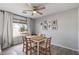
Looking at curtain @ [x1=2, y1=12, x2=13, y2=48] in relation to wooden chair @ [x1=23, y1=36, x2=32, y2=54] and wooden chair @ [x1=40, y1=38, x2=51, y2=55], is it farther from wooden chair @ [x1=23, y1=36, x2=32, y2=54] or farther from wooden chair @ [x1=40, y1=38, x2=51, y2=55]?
wooden chair @ [x1=40, y1=38, x2=51, y2=55]

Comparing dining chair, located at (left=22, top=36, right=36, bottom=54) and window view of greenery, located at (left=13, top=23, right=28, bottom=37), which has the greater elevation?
window view of greenery, located at (left=13, top=23, right=28, bottom=37)

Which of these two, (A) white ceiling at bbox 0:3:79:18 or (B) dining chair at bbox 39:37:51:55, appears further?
(B) dining chair at bbox 39:37:51:55

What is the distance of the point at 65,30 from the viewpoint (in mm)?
1642

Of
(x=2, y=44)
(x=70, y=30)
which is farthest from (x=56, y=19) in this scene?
(x=2, y=44)

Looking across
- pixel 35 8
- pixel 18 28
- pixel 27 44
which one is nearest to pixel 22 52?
pixel 27 44

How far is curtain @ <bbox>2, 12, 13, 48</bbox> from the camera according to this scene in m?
1.53

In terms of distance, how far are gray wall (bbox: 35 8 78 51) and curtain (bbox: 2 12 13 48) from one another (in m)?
0.54

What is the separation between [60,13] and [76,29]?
18.0 inches

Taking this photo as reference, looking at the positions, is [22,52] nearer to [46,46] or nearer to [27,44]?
[27,44]

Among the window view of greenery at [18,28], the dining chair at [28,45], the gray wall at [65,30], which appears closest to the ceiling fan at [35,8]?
the gray wall at [65,30]

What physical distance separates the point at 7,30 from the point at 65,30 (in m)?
1.19

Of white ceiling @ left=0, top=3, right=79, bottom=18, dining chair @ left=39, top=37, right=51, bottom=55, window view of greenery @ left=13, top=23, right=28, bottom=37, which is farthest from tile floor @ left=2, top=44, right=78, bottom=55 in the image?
white ceiling @ left=0, top=3, right=79, bottom=18

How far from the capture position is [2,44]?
152 centimetres

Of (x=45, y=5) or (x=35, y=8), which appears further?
(x=35, y=8)
